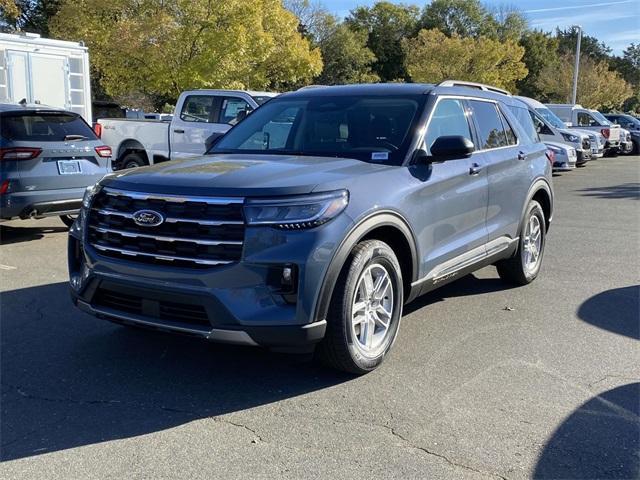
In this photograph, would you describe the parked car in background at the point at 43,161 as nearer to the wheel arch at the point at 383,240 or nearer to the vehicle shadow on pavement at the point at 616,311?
the wheel arch at the point at 383,240

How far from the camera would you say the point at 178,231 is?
3.71 m

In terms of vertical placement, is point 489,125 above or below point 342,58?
below

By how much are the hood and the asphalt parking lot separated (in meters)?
1.24

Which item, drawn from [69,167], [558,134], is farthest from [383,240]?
[558,134]

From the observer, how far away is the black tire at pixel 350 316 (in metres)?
3.82

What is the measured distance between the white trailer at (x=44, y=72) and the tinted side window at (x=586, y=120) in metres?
18.8

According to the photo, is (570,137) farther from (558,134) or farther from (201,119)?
(201,119)

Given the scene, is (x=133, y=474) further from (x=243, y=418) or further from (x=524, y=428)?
(x=524, y=428)

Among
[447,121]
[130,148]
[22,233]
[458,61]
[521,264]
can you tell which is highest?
[458,61]

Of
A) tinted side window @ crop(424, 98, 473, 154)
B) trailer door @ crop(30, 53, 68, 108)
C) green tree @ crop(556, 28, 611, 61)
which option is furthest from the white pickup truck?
Result: green tree @ crop(556, 28, 611, 61)

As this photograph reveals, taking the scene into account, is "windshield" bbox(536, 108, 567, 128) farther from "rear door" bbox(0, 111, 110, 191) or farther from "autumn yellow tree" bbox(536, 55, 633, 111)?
"autumn yellow tree" bbox(536, 55, 633, 111)

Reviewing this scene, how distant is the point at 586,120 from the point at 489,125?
21.5 meters

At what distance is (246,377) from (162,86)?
21.1 metres

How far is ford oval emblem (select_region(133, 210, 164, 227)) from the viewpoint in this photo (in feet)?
12.3
